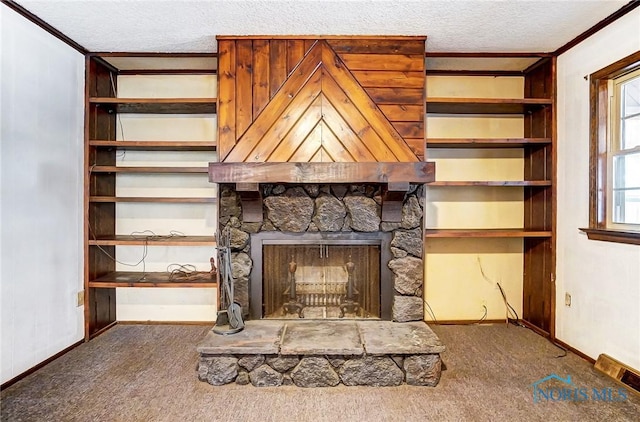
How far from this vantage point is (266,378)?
211 centimetres

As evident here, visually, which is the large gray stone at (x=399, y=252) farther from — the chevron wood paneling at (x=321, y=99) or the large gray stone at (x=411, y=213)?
the chevron wood paneling at (x=321, y=99)

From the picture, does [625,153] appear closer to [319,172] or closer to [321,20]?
[319,172]

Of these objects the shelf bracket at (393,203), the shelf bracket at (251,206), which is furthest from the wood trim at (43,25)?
the shelf bracket at (393,203)

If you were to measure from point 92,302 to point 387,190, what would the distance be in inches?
99.6

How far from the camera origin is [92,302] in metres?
2.84

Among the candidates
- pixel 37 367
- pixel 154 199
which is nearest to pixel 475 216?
pixel 154 199

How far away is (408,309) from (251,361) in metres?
1.17

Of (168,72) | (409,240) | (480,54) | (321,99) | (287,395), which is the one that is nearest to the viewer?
(287,395)

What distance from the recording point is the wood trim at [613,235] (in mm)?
2096

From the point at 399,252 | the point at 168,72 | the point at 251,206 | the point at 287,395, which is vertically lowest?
the point at 287,395

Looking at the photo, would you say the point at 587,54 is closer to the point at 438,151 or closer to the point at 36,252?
the point at 438,151

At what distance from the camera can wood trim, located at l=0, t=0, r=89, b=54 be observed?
212cm

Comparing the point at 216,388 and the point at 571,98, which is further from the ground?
the point at 571,98

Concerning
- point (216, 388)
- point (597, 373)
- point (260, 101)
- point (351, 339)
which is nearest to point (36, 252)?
point (216, 388)
